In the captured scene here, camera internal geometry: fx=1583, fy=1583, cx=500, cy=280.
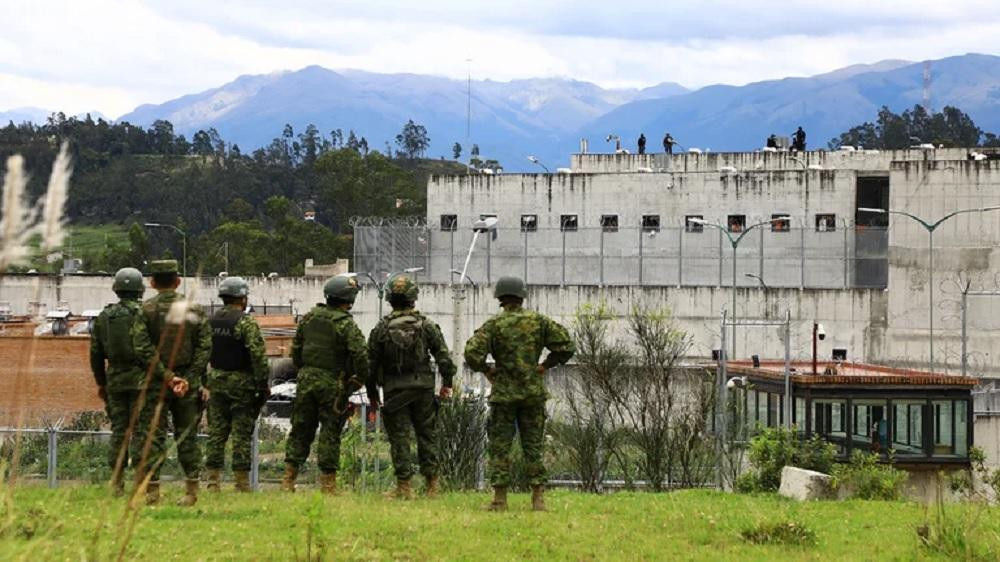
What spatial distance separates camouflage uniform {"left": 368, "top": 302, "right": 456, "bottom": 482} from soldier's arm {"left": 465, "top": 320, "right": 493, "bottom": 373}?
746mm

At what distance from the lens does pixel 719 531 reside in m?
11.5

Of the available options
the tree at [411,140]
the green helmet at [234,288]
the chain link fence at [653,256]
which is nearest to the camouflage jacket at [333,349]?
the green helmet at [234,288]

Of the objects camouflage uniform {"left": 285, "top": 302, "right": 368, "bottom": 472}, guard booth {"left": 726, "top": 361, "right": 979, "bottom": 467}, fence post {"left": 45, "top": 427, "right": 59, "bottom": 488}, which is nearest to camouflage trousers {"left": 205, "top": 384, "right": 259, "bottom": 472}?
camouflage uniform {"left": 285, "top": 302, "right": 368, "bottom": 472}

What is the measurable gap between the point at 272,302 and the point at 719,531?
5792 cm

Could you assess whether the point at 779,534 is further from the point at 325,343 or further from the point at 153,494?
the point at 153,494

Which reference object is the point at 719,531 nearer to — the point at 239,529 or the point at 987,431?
the point at 239,529

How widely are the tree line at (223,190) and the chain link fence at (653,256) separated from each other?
23294 millimetres

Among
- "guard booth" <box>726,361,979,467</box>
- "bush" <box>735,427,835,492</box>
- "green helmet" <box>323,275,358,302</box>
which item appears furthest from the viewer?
"guard booth" <box>726,361,979,467</box>

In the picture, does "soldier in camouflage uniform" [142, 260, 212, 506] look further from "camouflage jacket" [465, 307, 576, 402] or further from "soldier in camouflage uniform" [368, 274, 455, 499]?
"camouflage jacket" [465, 307, 576, 402]

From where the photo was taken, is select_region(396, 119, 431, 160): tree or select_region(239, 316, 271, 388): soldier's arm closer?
select_region(239, 316, 271, 388): soldier's arm

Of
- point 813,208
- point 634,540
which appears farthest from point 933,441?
point 813,208

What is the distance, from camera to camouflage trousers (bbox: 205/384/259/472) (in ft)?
47.9

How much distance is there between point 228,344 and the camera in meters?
14.5

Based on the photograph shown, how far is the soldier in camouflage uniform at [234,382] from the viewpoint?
14477 mm
